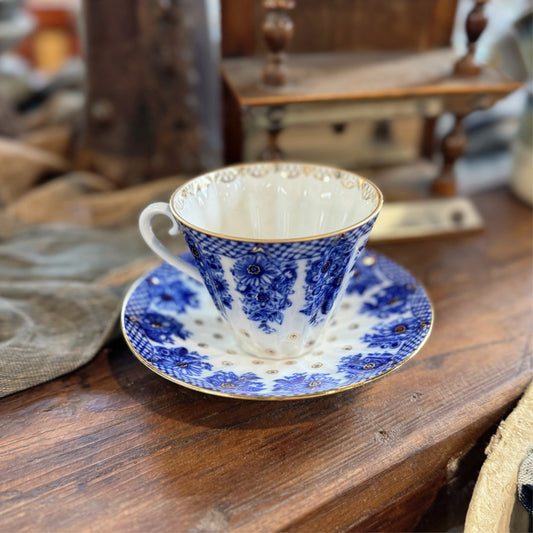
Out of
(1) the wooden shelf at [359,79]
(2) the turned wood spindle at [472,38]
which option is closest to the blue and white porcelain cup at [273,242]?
(1) the wooden shelf at [359,79]

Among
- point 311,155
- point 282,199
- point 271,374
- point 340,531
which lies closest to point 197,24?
point 311,155

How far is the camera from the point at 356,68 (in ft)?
2.26

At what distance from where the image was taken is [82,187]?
828 mm

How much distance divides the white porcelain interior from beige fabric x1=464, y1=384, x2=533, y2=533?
0.21 m

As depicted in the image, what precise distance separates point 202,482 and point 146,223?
20 cm

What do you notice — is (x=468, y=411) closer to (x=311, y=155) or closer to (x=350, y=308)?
(x=350, y=308)

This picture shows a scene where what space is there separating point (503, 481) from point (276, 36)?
46 centimetres

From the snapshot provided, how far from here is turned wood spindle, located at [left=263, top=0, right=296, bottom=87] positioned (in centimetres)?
57

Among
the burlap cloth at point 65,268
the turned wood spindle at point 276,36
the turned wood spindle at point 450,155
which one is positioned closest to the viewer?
the burlap cloth at point 65,268

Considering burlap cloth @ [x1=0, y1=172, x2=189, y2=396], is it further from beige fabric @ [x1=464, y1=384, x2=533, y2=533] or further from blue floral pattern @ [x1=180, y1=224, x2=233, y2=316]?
beige fabric @ [x1=464, y1=384, x2=533, y2=533]

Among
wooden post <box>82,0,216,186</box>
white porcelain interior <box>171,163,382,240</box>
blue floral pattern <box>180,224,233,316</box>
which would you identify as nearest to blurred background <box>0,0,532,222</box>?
wooden post <box>82,0,216,186</box>

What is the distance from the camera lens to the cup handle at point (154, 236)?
0.44 metres

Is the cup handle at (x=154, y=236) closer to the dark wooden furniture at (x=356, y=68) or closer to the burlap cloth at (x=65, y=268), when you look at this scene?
the burlap cloth at (x=65, y=268)

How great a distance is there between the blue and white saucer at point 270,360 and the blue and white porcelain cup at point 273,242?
0.02 m
